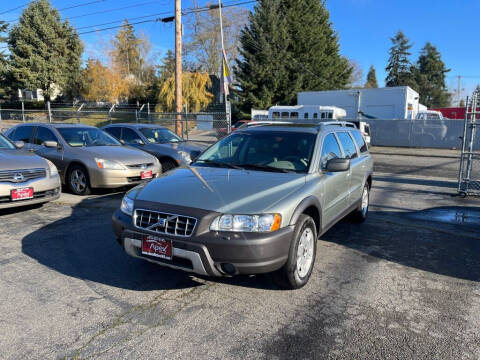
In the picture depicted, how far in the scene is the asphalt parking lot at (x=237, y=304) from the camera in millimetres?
2674

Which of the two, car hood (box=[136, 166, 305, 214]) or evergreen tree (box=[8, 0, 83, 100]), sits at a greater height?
evergreen tree (box=[8, 0, 83, 100])

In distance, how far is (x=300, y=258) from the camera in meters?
3.55

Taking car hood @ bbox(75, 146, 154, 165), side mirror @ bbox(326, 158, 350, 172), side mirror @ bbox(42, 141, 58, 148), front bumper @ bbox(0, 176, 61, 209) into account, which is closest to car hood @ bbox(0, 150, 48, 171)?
front bumper @ bbox(0, 176, 61, 209)

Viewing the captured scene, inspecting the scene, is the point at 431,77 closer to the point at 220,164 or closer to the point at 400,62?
the point at 400,62

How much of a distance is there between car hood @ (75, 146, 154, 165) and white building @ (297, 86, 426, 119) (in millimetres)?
22367

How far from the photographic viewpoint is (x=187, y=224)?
3145 mm

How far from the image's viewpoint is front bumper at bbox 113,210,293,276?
3021 mm

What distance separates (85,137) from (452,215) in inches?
301

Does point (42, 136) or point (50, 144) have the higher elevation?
point (42, 136)

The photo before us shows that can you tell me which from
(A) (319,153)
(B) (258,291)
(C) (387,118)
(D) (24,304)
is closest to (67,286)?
(D) (24,304)

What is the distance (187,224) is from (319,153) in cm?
191

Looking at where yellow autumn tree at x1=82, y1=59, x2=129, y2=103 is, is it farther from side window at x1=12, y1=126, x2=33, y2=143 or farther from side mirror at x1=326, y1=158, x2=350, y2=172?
side mirror at x1=326, y1=158, x2=350, y2=172

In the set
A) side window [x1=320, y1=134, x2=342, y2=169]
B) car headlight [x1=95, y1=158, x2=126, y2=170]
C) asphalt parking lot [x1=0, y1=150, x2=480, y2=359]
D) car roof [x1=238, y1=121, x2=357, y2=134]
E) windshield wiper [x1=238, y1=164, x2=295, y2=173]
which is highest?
car roof [x1=238, y1=121, x2=357, y2=134]

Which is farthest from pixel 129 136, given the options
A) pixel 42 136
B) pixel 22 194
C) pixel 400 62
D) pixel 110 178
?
pixel 400 62
